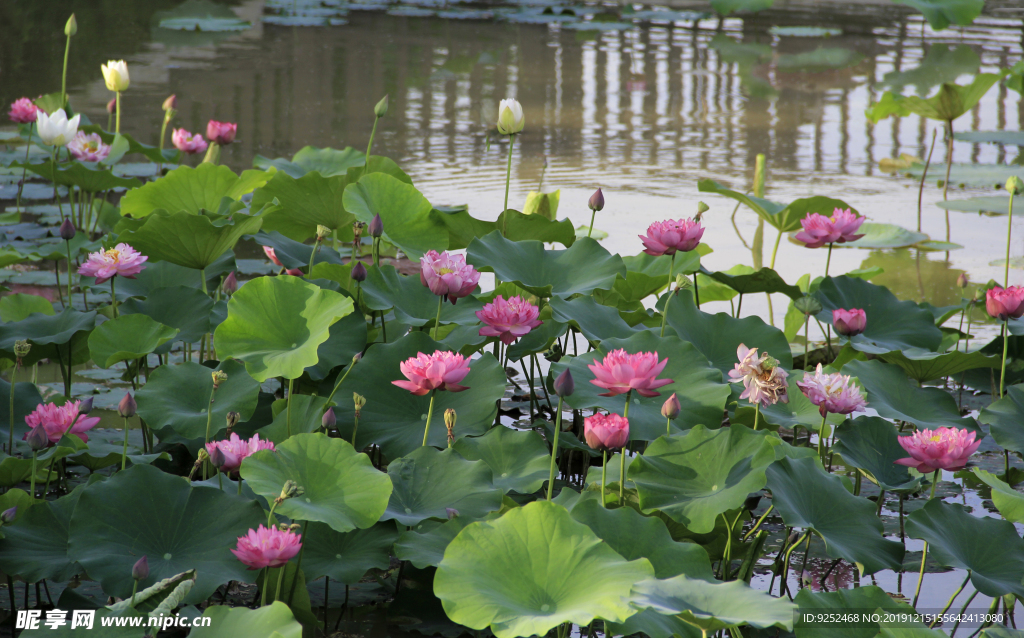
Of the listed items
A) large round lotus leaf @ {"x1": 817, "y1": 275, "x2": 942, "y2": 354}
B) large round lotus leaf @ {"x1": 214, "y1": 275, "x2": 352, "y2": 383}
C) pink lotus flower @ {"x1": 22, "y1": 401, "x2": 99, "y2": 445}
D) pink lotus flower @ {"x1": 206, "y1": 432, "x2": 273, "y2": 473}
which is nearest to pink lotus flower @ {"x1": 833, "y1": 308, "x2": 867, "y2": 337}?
large round lotus leaf @ {"x1": 817, "y1": 275, "x2": 942, "y2": 354}

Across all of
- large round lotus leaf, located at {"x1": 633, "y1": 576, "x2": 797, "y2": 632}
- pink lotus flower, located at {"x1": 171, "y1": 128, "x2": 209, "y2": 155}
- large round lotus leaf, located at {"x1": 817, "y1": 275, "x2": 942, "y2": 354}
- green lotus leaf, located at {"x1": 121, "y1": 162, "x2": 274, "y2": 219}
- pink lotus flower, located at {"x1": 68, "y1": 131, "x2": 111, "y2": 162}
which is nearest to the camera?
large round lotus leaf, located at {"x1": 633, "y1": 576, "x2": 797, "y2": 632}

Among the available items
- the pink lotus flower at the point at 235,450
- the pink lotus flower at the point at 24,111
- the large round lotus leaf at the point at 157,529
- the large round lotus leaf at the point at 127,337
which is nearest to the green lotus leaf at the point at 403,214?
the large round lotus leaf at the point at 127,337

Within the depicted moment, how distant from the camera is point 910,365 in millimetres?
1646

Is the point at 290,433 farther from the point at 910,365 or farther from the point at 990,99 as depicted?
the point at 990,99

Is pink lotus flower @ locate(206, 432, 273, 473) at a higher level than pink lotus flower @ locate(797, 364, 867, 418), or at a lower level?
lower

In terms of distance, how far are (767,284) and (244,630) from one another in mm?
1257

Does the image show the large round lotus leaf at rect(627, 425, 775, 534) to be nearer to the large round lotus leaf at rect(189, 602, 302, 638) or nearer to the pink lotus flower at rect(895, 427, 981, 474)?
the pink lotus flower at rect(895, 427, 981, 474)

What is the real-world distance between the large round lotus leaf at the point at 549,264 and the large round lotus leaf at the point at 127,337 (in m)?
0.57

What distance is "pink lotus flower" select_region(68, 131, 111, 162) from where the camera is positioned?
2.41 metres

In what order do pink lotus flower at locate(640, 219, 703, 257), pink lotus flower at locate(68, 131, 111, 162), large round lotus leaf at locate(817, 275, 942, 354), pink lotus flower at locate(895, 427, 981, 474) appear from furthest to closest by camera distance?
pink lotus flower at locate(68, 131, 111, 162) < large round lotus leaf at locate(817, 275, 942, 354) < pink lotus flower at locate(640, 219, 703, 257) < pink lotus flower at locate(895, 427, 981, 474)

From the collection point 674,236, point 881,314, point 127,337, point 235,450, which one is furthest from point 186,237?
point 881,314

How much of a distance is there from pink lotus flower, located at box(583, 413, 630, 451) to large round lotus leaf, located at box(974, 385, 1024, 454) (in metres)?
0.67

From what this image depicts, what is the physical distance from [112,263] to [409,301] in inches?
21.3

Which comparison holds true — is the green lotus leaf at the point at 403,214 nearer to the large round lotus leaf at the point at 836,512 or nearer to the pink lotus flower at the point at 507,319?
the pink lotus flower at the point at 507,319
